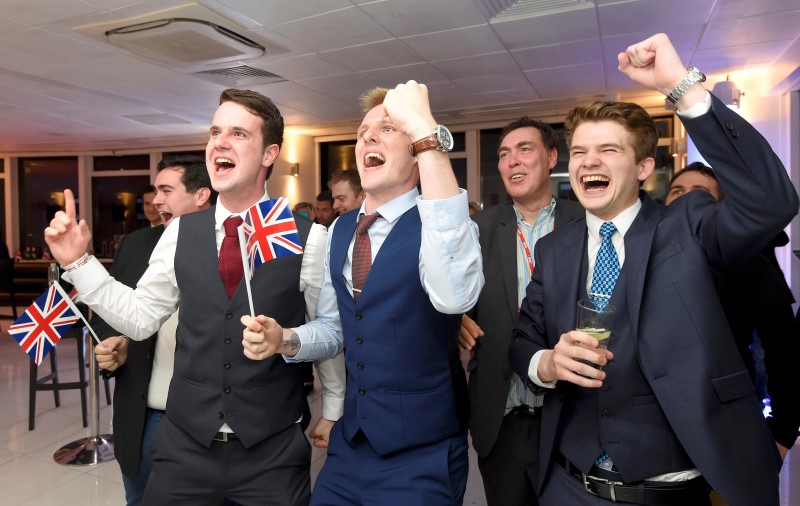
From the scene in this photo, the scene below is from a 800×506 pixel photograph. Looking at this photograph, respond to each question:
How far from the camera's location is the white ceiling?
4.59 m

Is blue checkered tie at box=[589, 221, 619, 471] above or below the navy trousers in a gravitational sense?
above

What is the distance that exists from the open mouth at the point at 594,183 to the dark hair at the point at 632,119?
0.38ft

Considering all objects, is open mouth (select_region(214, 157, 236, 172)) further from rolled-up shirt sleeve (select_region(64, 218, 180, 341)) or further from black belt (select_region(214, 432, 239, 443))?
black belt (select_region(214, 432, 239, 443))

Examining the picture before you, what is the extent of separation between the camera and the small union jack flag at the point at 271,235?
5.25 ft

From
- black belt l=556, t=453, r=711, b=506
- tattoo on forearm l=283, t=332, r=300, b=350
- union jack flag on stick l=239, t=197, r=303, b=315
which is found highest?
union jack flag on stick l=239, t=197, r=303, b=315

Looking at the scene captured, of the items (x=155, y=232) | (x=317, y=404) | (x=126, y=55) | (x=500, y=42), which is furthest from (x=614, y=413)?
(x=126, y=55)

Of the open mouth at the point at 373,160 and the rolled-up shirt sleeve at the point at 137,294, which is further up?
the open mouth at the point at 373,160

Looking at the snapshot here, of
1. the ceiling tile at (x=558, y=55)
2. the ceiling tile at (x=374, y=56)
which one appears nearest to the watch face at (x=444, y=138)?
the ceiling tile at (x=374, y=56)

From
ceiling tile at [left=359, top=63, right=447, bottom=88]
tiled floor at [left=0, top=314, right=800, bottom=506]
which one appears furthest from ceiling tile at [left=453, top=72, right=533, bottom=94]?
tiled floor at [left=0, top=314, right=800, bottom=506]

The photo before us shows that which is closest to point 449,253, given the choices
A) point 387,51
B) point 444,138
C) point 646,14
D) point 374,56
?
point 444,138

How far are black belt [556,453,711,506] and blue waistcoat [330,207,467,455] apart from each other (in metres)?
0.39

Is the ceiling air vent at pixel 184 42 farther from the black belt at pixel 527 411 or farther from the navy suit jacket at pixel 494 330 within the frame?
the black belt at pixel 527 411

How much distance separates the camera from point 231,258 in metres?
1.67

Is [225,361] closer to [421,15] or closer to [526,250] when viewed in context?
[526,250]
